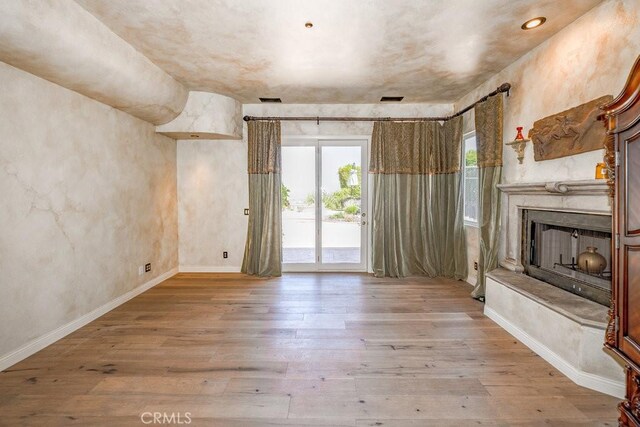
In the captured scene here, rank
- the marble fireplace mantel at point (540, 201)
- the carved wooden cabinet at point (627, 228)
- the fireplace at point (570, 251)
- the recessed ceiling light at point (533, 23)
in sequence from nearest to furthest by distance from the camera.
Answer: the carved wooden cabinet at point (627, 228) → the marble fireplace mantel at point (540, 201) → the fireplace at point (570, 251) → the recessed ceiling light at point (533, 23)

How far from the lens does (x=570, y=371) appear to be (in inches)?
89.1

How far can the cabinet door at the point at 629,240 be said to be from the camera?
149cm

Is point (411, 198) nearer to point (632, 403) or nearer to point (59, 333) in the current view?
point (632, 403)

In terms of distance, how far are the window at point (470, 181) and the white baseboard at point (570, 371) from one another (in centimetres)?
195

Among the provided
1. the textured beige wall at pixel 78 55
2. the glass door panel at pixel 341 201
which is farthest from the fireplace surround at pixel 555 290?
the textured beige wall at pixel 78 55

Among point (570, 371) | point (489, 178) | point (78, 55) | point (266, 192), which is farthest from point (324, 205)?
point (570, 371)

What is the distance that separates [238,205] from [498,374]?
4142mm

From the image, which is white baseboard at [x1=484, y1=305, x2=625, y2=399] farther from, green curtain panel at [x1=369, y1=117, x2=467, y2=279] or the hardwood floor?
green curtain panel at [x1=369, y1=117, x2=467, y2=279]

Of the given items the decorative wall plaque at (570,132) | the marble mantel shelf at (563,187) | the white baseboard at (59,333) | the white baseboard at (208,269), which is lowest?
the white baseboard at (59,333)

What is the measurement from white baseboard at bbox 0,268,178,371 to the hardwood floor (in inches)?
2.7

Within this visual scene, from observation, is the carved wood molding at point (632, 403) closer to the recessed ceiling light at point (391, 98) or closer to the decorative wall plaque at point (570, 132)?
the decorative wall plaque at point (570, 132)

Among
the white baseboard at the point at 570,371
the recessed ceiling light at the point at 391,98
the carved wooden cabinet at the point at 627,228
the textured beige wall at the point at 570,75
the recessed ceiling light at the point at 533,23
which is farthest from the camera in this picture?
the recessed ceiling light at the point at 391,98

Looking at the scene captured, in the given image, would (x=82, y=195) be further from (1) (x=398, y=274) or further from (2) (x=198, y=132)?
(1) (x=398, y=274)

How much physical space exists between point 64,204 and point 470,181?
496 centimetres
